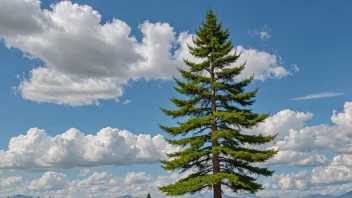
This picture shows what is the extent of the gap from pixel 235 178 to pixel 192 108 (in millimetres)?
6640

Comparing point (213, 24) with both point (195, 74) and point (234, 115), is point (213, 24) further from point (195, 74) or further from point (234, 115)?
point (234, 115)

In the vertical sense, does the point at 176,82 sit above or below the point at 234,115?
above

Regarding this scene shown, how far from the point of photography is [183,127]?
101ft

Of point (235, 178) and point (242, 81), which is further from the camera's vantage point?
point (242, 81)

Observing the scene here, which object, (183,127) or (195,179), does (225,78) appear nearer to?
(183,127)

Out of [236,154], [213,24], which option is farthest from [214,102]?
[213,24]

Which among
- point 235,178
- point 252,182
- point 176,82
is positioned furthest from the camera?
point 176,82

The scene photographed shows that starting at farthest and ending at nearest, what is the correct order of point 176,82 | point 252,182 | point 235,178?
point 176,82, point 252,182, point 235,178

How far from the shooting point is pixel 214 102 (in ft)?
103

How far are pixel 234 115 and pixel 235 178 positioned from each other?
15.2 ft

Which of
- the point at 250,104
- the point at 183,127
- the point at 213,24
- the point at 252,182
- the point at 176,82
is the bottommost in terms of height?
the point at 252,182

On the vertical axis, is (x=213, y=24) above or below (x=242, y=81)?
above

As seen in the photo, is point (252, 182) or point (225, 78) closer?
point (252, 182)

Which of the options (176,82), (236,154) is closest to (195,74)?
(176,82)
